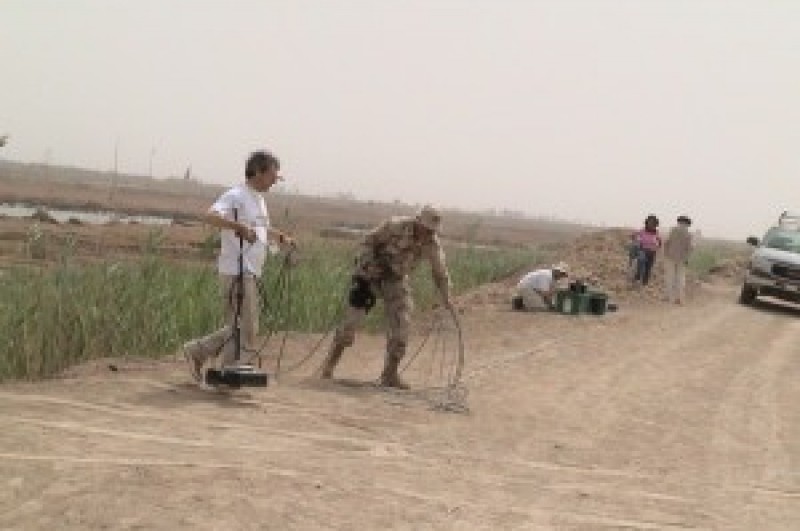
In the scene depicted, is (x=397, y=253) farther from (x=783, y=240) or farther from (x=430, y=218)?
(x=783, y=240)

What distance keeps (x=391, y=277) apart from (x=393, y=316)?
0.34 metres

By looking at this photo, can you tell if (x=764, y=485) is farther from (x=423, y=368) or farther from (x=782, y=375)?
(x=782, y=375)

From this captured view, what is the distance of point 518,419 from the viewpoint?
8.64 meters

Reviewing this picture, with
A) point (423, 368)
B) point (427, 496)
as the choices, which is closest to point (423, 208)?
point (423, 368)

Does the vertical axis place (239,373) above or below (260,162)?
below

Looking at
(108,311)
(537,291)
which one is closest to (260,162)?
(108,311)

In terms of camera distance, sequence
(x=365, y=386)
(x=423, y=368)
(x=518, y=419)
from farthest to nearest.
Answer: (x=423, y=368)
(x=365, y=386)
(x=518, y=419)

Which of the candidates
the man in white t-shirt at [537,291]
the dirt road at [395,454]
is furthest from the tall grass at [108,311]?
the man in white t-shirt at [537,291]

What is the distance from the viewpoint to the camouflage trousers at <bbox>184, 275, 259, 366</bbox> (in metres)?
7.79

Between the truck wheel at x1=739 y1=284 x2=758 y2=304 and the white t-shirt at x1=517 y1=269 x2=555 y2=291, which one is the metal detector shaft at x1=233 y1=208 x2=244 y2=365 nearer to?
the white t-shirt at x1=517 y1=269 x2=555 y2=291

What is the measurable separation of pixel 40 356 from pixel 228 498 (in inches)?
168

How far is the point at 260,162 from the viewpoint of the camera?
7.69 m

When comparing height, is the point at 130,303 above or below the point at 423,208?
below

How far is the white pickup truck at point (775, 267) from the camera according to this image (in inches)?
876
